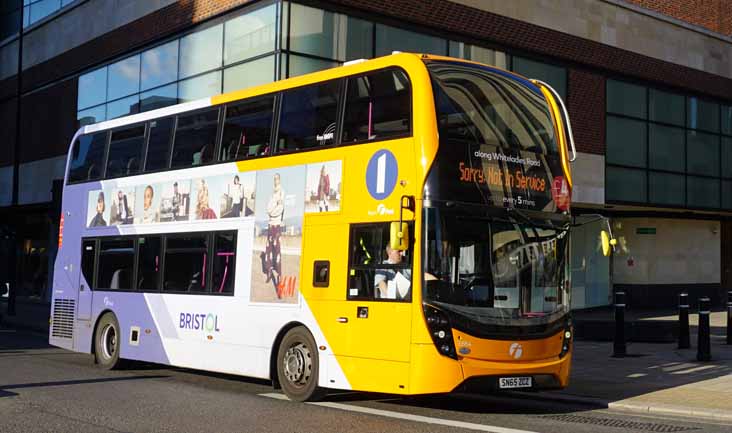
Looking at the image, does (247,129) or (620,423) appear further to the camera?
(247,129)

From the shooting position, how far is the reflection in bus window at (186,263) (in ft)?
44.3

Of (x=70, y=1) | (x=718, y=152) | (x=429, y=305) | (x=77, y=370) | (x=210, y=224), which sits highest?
(x=70, y=1)

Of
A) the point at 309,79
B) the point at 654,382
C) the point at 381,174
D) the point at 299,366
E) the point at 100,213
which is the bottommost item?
the point at 654,382

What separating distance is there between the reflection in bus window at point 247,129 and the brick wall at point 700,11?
23.7m

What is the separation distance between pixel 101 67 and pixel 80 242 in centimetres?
1493

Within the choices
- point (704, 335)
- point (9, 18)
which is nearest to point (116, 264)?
point (704, 335)

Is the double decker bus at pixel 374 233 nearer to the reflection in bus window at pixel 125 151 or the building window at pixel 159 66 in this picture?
the reflection in bus window at pixel 125 151

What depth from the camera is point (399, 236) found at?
32.6ft

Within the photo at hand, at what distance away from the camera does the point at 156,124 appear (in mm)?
14984

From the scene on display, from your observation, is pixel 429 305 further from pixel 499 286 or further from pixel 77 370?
pixel 77 370

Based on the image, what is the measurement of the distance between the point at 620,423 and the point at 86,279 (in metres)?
9.93

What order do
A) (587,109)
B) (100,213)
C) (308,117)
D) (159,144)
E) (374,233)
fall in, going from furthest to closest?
(587,109) < (100,213) < (159,144) < (308,117) < (374,233)

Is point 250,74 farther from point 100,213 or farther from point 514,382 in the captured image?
point 514,382

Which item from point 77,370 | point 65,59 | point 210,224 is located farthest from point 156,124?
point 65,59
